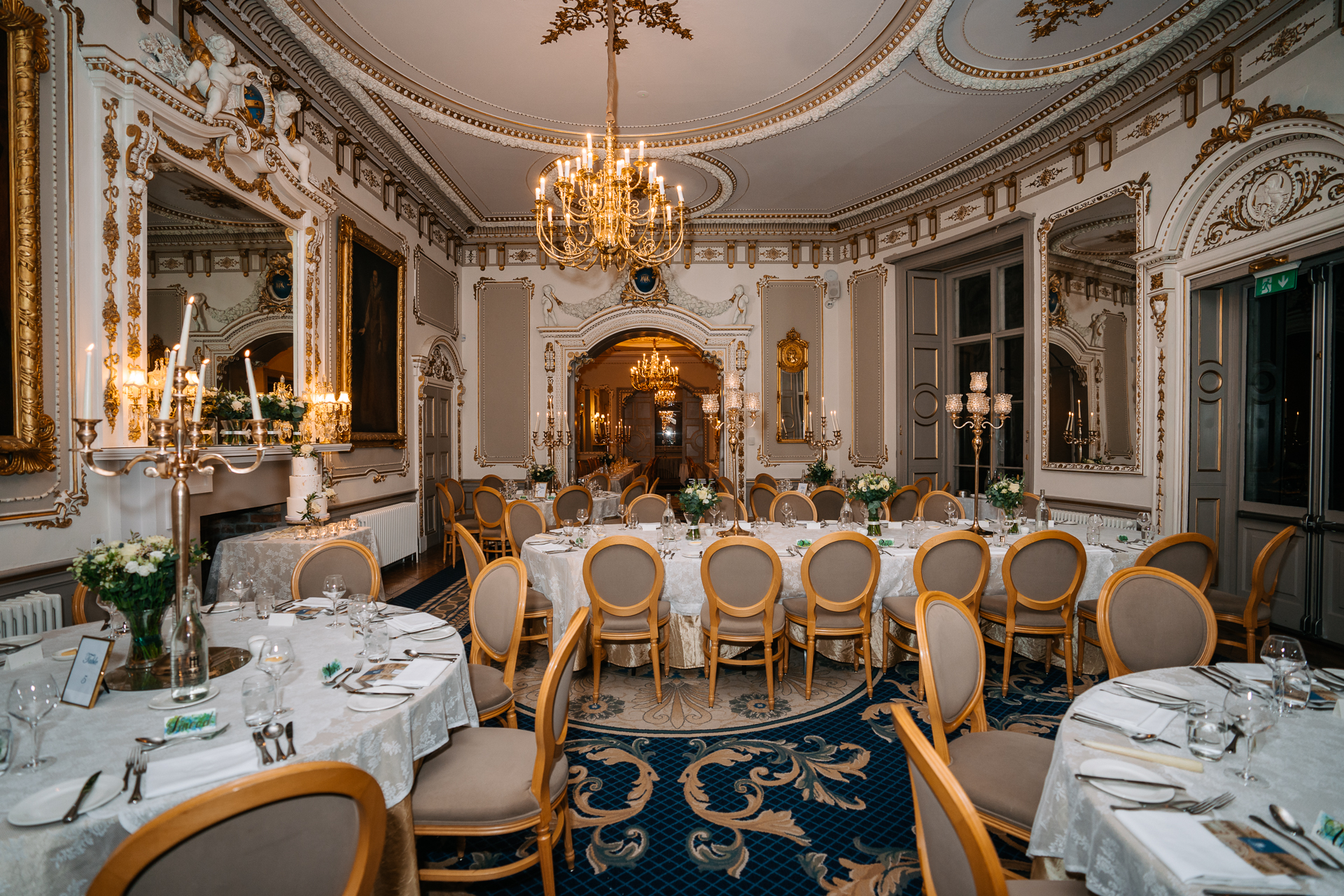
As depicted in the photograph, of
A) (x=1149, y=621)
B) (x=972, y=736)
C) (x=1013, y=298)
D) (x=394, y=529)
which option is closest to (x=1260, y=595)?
(x=1149, y=621)

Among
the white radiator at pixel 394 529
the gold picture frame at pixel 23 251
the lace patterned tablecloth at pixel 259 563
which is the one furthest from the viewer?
the white radiator at pixel 394 529

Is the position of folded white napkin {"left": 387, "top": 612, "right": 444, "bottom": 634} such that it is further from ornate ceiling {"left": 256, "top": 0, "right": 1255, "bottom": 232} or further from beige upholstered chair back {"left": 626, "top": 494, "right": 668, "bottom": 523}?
ornate ceiling {"left": 256, "top": 0, "right": 1255, "bottom": 232}

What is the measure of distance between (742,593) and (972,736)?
1.47 meters

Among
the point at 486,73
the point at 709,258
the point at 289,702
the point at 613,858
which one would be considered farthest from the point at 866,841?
the point at 709,258

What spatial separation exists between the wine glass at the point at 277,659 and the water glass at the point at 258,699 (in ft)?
0.12

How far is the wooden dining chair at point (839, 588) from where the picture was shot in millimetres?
3391

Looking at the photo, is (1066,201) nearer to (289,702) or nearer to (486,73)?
(486,73)

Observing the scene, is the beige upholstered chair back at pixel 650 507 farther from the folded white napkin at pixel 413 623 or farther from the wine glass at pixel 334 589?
the wine glass at pixel 334 589

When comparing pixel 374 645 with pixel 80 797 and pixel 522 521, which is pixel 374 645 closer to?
pixel 80 797

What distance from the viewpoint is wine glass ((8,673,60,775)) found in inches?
53.0

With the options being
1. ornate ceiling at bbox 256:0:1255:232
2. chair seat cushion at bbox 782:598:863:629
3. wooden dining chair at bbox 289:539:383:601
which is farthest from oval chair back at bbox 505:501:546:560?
ornate ceiling at bbox 256:0:1255:232

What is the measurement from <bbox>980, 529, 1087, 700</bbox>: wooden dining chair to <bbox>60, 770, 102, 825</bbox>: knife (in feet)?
12.4

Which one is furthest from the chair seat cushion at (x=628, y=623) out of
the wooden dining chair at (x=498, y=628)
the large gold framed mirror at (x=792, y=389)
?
the large gold framed mirror at (x=792, y=389)

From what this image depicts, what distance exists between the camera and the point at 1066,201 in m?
5.96
